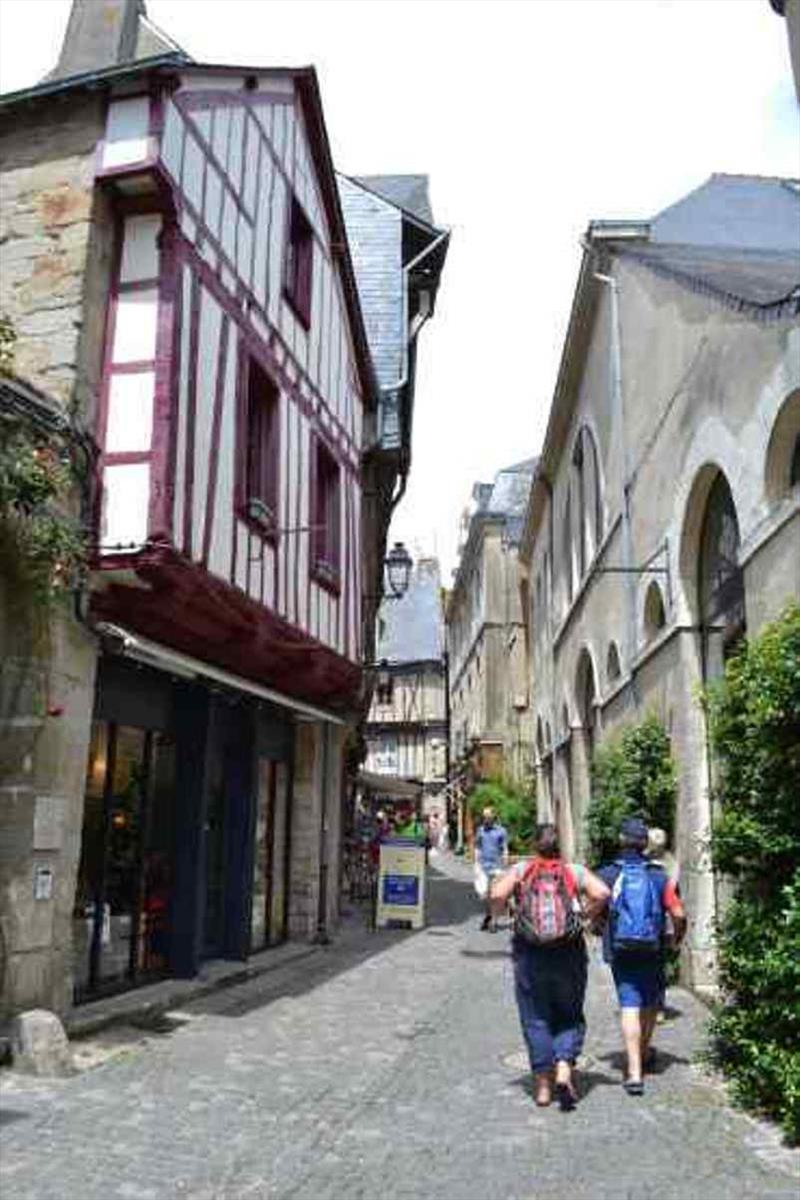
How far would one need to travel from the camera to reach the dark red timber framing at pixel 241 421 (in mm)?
7055

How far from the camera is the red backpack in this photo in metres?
5.37

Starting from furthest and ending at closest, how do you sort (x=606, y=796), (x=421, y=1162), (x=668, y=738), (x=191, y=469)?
1. (x=606, y=796)
2. (x=668, y=738)
3. (x=191, y=469)
4. (x=421, y=1162)

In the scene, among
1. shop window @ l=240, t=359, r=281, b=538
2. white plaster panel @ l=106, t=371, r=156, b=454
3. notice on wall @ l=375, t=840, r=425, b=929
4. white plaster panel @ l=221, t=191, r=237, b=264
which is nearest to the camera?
white plaster panel @ l=106, t=371, r=156, b=454

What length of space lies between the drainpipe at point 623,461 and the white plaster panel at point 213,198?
5.48 m

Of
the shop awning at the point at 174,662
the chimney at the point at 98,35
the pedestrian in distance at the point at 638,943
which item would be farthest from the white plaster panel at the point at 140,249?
the pedestrian in distance at the point at 638,943

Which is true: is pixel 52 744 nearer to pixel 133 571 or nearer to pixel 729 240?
pixel 133 571

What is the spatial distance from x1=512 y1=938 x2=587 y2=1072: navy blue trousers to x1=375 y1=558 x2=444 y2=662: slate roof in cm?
4164

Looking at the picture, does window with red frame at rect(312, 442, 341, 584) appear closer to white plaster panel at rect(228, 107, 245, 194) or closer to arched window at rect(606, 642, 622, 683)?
white plaster panel at rect(228, 107, 245, 194)

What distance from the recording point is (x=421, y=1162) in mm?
4324

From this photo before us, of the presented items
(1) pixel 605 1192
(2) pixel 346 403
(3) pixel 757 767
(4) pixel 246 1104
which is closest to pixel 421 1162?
(1) pixel 605 1192

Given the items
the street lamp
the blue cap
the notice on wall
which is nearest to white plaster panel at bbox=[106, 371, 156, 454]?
the blue cap

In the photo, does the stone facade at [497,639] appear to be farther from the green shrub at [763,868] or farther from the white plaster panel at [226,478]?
the green shrub at [763,868]

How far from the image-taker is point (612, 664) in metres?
13.8

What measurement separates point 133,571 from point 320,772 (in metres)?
5.78
